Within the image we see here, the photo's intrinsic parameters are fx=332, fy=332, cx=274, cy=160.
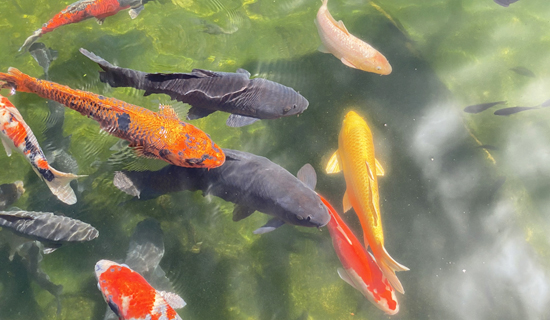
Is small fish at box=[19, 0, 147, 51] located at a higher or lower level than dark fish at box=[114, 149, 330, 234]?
higher

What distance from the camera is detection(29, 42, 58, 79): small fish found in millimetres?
4988

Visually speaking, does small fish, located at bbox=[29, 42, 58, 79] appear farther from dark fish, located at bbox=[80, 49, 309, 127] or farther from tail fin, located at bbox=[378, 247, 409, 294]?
tail fin, located at bbox=[378, 247, 409, 294]

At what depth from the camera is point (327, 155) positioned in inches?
198

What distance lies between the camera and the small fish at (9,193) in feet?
14.6

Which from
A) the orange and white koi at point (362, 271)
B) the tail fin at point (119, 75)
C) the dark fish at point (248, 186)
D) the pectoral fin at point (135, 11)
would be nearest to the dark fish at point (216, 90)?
the tail fin at point (119, 75)

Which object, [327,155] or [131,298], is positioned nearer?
[131,298]

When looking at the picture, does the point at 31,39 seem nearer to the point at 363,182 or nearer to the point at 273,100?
the point at 273,100

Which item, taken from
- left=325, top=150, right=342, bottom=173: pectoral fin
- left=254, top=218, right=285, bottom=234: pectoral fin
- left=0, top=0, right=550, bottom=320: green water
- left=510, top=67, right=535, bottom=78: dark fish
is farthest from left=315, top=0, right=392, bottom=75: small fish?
left=254, top=218, right=285, bottom=234: pectoral fin

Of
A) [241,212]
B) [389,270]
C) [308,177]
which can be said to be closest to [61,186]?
[241,212]

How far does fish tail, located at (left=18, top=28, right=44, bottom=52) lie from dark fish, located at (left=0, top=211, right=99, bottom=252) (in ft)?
8.65

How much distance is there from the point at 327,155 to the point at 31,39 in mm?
4796

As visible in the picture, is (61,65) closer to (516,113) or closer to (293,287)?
(293,287)

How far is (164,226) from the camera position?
4672 millimetres

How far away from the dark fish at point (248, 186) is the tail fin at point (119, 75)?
3.57 ft
